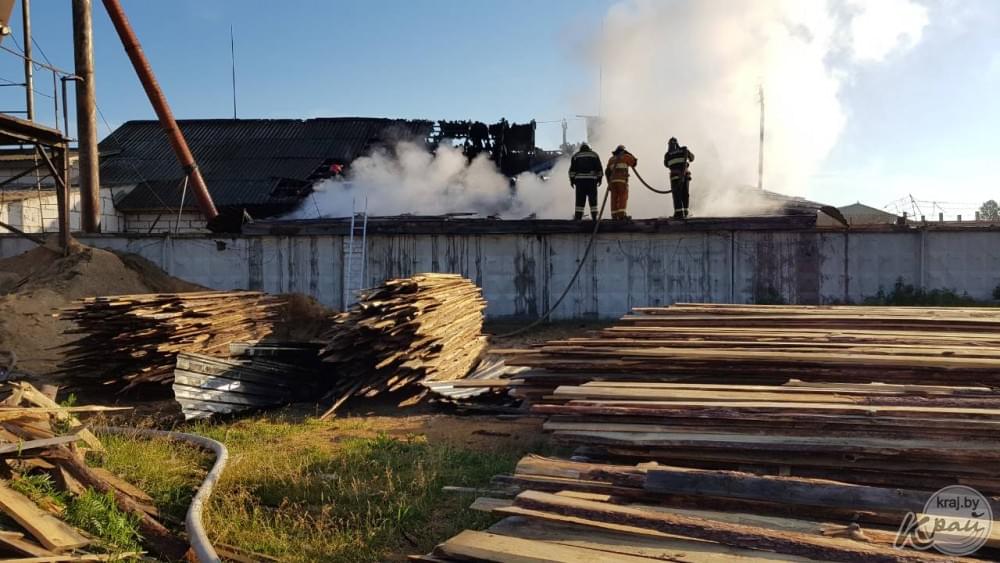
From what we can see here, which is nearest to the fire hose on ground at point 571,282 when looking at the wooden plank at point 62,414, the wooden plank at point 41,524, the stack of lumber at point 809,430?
the wooden plank at point 62,414

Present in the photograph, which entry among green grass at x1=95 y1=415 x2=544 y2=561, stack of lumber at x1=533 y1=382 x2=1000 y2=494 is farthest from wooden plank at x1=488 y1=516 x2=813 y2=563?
green grass at x1=95 y1=415 x2=544 y2=561

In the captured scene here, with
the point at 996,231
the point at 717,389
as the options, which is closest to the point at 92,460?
the point at 717,389

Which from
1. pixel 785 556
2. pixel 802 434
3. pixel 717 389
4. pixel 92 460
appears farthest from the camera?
pixel 92 460

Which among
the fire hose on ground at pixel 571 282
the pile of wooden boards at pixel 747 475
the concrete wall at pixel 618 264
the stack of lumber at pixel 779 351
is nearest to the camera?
the pile of wooden boards at pixel 747 475

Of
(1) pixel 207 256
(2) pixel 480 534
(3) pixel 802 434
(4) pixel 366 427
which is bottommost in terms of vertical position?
(4) pixel 366 427

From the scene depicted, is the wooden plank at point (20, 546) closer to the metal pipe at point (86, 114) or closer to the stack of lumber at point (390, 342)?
the stack of lumber at point (390, 342)

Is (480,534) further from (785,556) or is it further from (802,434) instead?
(802,434)

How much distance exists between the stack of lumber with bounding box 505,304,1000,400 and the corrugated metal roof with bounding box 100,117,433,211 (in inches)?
859

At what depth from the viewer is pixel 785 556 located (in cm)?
342

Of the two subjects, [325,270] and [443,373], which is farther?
[325,270]

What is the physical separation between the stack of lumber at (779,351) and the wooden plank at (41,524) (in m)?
3.56

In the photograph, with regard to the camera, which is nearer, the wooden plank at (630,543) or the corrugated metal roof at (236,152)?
the wooden plank at (630,543)

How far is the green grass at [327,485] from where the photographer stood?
522 centimetres

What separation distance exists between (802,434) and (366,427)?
593cm
